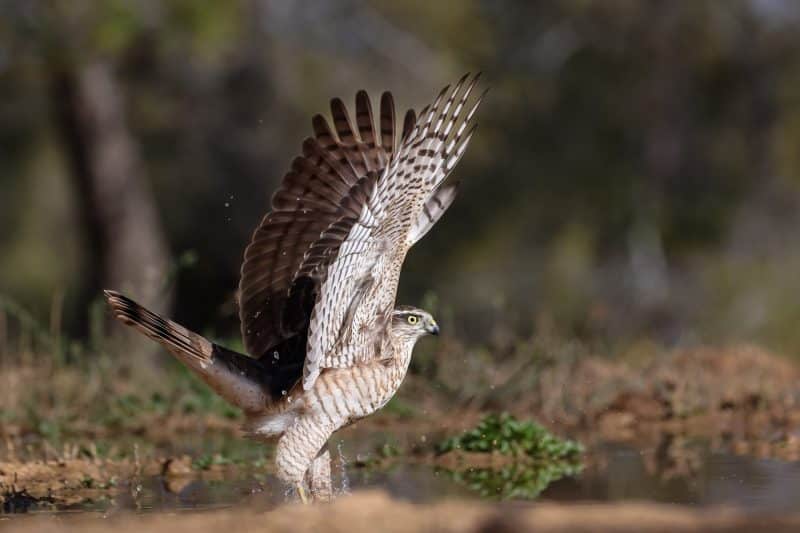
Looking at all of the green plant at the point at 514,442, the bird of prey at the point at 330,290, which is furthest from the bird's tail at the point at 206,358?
the green plant at the point at 514,442

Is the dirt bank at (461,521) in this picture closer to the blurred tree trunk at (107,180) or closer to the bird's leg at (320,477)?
the bird's leg at (320,477)

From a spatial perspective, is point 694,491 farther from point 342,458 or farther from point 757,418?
point 757,418

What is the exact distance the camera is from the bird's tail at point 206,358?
6.19 m

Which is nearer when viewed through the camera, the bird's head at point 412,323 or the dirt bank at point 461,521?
the dirt bank at point 461,521

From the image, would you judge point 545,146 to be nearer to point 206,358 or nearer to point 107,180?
point 107,180

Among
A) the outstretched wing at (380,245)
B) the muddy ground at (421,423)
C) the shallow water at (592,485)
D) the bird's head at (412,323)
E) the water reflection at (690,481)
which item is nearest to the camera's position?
the water reflection at (690,481)

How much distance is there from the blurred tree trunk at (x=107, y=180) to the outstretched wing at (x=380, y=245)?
10129 millimetres

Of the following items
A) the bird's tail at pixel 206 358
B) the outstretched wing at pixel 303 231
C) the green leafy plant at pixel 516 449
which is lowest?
the green leafy plant at pixel 516 449

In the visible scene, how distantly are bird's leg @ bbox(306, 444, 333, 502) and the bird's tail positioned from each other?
14.3 inches

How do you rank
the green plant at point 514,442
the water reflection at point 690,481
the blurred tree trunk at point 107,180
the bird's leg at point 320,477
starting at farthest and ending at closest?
the blurred tree trunk at point 107,180
the green plant at point 514,442
the bird's leg at point 320,477
the water reflection at point 690,481

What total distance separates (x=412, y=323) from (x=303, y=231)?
0.73 m

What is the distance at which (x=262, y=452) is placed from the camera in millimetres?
7492

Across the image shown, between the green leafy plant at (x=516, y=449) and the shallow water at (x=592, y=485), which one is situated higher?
the green leafy plant at (x=516, y=449)

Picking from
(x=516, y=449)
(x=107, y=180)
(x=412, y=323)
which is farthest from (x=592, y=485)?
(x=107, y=180)
